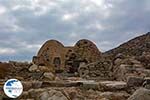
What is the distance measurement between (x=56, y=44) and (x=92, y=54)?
580 centimetres

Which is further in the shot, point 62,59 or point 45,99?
point 62,59

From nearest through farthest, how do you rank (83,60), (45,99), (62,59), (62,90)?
(45,99), (62,90), (83,60), (62,59)

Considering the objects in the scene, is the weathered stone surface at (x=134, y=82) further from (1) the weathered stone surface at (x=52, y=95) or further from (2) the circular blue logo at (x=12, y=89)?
(2) the circular blue logo at (x=12, y=89)

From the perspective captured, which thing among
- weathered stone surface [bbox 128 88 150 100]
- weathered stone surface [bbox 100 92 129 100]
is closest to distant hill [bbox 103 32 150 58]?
weathered stone surface [bbox 100 92 129 100]

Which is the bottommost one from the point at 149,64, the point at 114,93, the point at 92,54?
the point at 114,93

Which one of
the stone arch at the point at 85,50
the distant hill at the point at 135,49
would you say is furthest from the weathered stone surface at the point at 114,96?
the stone arch at the point at 85,50

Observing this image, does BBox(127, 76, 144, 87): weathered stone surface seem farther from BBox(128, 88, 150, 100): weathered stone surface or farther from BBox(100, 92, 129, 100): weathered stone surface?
BBox(128, 88, 150, 100): weathered stone surface

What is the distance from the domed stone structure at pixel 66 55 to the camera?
23672mm

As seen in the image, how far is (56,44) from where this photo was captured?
28797mm

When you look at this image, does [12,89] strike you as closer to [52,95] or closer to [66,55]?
[52,95]

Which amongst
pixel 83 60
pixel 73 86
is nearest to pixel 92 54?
pixel 83 60

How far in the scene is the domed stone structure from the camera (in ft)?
77.7

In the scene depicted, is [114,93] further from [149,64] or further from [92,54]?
[92,54]

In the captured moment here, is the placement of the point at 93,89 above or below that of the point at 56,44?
below
